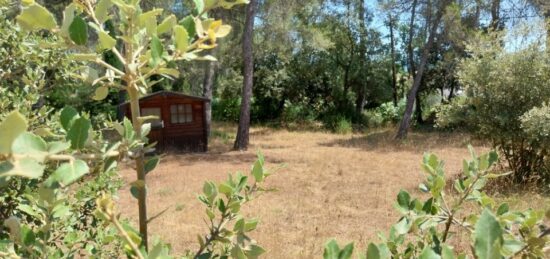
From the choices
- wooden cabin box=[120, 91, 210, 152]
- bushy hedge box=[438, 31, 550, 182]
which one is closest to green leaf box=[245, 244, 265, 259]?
bushy hedge box=[438, 31, 550, 182]

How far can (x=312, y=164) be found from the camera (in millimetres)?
10164

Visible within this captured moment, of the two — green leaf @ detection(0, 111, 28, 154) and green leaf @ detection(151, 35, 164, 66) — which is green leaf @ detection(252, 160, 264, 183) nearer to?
green leaf @ detection(151, 35, 164, 66)

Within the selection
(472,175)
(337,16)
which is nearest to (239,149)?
(337,16)

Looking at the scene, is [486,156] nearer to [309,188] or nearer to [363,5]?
[309,188]

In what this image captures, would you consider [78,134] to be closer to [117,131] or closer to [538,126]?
[117,131]

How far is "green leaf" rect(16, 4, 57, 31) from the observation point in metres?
0.54

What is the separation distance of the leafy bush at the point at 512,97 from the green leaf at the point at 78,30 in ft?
24.5

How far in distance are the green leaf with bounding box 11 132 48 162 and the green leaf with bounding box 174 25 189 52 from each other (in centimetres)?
26

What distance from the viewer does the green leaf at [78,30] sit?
618mm

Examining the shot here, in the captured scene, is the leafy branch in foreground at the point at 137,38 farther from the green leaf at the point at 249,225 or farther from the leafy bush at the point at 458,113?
the leafy bush at the point at 458,113

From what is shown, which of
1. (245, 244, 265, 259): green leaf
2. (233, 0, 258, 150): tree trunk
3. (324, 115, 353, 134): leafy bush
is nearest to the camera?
(245, 244, 265, 259): green leaf

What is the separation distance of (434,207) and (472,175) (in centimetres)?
15

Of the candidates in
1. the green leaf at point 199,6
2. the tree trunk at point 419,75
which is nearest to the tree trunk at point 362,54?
the tree trunk at point 419,75

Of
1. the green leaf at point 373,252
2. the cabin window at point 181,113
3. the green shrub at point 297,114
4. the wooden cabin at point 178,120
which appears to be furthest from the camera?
the green shrub at point 297,114
